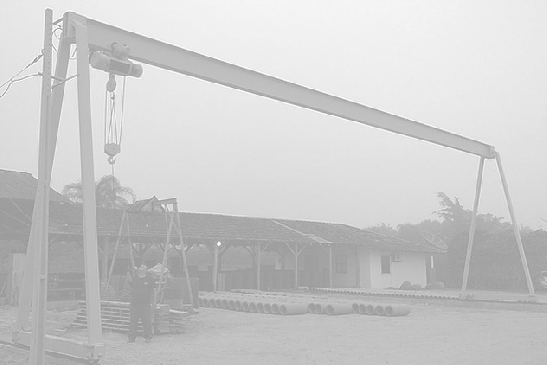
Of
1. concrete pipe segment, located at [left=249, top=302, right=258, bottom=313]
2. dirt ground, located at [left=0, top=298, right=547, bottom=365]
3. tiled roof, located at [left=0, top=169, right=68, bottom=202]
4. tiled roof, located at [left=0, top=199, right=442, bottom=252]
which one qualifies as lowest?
dirt ground, located at [left=0, top=298, right=547, bottom=365]

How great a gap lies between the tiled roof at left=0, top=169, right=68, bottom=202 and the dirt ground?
8871 mm

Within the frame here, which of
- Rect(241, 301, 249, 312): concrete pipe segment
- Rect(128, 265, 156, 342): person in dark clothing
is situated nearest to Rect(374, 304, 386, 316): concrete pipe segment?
Rect(241, 301, 249, 312): concrete pipe segment

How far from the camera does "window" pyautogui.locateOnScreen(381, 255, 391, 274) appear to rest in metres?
30.6

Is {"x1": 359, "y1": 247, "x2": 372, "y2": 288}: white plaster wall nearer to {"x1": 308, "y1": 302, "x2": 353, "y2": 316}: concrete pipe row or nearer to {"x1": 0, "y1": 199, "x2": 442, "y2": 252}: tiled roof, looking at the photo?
{"x1": 0, "y1": 199, "x2": 442, "y2": 252}: tiled roof

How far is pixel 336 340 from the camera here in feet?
35.1

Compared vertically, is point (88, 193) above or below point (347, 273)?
above

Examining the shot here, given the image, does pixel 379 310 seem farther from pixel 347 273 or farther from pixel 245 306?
pixel 347 273

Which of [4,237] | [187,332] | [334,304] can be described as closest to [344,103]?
[334,304]

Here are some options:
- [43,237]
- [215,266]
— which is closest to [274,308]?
[215,266]

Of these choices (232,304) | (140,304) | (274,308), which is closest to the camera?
(140,304)

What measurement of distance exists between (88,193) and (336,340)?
17.4 ft

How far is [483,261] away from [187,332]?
74.7 feet

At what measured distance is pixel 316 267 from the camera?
3058 cm

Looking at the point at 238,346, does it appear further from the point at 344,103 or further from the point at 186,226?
the point at 186,226
